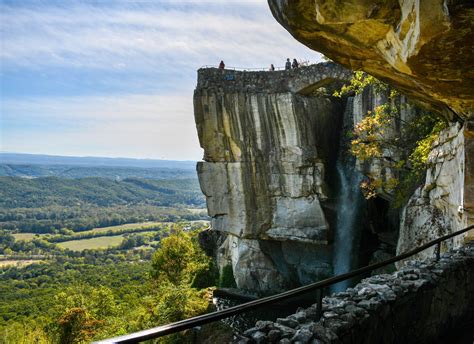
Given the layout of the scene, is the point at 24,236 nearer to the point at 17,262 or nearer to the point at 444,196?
the point at 17,262

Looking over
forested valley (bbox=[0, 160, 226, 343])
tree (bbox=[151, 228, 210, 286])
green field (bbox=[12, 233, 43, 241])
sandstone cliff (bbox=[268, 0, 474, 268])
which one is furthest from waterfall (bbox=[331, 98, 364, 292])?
green field (bbox=[12, 233, 43, 241])

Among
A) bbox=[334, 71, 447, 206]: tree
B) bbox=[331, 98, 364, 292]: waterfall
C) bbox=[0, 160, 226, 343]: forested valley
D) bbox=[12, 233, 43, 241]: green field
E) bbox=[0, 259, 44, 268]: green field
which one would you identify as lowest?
bbox=[12, 233, 43, 241]: green field

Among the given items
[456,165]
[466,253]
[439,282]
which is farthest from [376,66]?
[439,282]

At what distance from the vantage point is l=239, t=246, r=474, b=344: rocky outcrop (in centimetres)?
404

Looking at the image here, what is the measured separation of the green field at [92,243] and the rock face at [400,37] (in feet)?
473

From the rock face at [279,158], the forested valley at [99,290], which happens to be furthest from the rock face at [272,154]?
the forested valley at [99,290]

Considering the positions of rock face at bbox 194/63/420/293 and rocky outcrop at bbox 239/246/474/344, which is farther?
rock face at bbox 194/63/420/293

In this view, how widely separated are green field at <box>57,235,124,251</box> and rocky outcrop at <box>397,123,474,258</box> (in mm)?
139927

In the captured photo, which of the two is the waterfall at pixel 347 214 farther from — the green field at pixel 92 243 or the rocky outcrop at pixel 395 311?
the green field at pixel 92 243

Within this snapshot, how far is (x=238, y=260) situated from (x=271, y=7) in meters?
22.8

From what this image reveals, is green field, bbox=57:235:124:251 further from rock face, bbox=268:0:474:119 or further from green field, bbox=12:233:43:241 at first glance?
rock face, bbox=268:0:474:119

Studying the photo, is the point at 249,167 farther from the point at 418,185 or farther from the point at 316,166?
the point at 418,185

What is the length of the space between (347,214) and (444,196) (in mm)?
13467

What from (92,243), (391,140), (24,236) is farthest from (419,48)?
(24,236)
